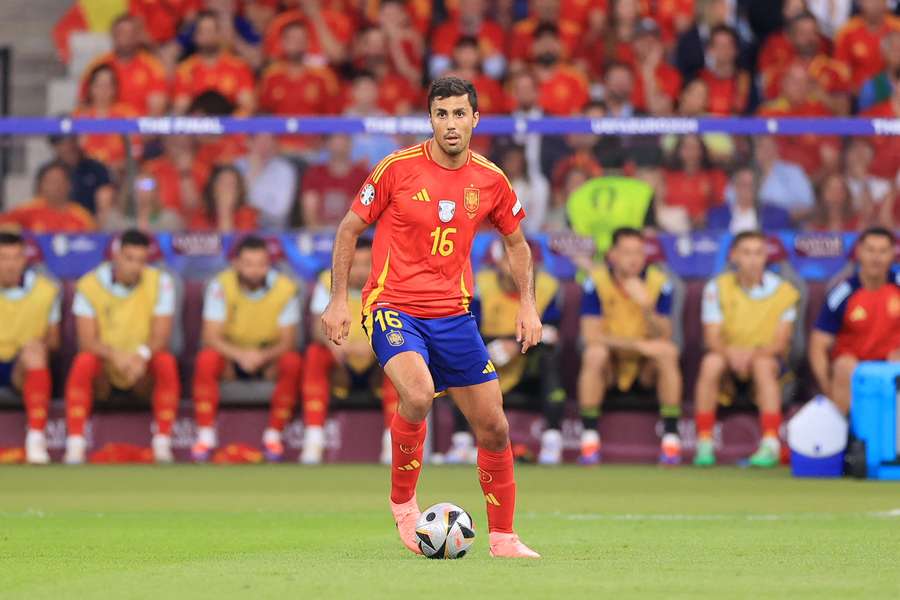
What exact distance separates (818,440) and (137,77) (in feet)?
24.6

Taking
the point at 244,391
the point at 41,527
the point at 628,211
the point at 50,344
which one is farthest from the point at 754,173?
the point at 41,527

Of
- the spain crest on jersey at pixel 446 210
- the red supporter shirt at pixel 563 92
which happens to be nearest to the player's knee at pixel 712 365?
the red supporter shirt at pixel 563 92

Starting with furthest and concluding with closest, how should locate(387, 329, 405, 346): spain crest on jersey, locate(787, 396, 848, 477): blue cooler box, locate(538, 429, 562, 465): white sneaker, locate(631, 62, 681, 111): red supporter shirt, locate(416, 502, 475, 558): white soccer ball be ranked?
locate(631, 62, 681, 111): red supporter shirt → locate(538, 429, 562, 465): white sneaker → locate(787, 396, 848, 477): blue cooler box → locate(387, 329, 405, 346): spain crest on jersey → locate(416, 502, 475, 558): white soccer ball

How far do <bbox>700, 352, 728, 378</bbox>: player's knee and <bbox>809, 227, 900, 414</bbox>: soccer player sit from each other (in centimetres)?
75

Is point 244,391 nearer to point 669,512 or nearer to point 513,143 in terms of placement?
point 513,143

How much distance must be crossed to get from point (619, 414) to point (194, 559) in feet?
24.2

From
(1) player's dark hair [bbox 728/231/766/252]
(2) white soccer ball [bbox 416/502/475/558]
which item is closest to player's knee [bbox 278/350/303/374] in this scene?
(1) player's dark hair [bbox 728/231/766/252]

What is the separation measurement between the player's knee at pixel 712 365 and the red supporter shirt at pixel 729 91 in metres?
3.23

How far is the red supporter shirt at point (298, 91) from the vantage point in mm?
16625

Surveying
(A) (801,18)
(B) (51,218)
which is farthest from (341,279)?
(A) (801,18)

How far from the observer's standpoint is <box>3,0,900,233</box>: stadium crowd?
576 inches

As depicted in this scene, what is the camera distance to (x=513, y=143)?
14.6 m

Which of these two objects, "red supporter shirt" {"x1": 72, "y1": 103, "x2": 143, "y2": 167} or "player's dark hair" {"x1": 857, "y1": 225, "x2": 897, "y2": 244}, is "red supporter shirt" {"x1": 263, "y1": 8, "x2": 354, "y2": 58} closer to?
"red supporter shirt" {"x1": 72, "y1": 103, "x2": 143, "y2": 167}

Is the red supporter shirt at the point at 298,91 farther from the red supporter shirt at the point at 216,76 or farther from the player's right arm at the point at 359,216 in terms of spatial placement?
the player's right arm at the point at 359,216
